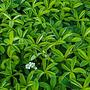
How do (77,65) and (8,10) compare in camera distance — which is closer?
(77,65)

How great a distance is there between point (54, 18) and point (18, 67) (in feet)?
1.74

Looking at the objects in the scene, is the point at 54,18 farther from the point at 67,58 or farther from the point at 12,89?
the point at 12,89

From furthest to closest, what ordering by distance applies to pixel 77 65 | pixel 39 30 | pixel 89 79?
pixel 39 30
pixel 77 65
pixel 89 79

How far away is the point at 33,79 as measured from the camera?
1.68 metres

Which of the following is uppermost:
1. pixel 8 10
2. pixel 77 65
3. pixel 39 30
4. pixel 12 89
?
pixel 8 10

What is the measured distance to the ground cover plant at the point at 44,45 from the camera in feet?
5.43

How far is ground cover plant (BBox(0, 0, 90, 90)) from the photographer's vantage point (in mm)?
1656

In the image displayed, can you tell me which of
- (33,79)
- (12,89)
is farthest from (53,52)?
(12,89)

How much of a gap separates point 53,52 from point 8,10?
1.92ft

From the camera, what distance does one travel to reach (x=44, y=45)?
1.81 meters

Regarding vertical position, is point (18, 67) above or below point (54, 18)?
below

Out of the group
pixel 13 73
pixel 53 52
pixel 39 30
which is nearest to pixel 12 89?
pixel 13 73

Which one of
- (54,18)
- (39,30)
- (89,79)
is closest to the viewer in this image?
(89,79)

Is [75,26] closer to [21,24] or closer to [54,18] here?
[54,18]
